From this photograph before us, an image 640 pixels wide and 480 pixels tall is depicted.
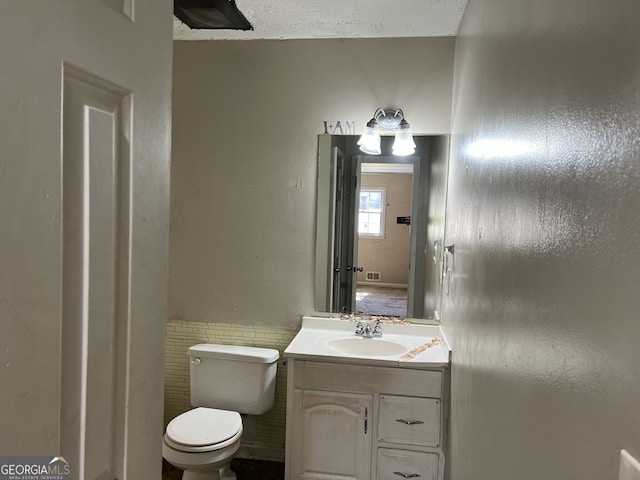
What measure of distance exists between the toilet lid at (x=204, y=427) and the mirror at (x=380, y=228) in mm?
739

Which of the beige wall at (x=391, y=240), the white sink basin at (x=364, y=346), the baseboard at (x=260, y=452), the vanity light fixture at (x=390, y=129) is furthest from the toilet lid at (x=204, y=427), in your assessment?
the vanity light fixture at (x=390, y=129)

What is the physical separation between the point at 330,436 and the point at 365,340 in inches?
20.0

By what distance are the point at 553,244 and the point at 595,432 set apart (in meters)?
0.32

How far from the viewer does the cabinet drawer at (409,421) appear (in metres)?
1.97

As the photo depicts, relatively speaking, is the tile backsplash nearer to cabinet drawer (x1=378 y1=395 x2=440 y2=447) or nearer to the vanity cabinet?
the vanity cabinet

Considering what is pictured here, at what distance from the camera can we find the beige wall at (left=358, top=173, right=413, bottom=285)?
2.38 metres

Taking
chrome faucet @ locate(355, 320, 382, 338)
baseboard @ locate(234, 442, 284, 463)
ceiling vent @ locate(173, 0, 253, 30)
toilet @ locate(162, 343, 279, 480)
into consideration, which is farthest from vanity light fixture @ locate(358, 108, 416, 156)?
baseboard @ locate(234, 442, 284, 463)

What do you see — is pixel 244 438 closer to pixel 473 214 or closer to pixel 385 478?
pixel 385 478

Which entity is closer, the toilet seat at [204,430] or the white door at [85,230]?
the white door at [85,230]

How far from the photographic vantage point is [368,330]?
2350 millimetres

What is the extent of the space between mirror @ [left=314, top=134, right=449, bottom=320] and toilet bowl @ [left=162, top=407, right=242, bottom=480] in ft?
Result: 2.57

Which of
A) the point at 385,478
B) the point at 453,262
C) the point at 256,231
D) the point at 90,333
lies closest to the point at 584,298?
the point at 90,333

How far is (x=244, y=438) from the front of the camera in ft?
8.39

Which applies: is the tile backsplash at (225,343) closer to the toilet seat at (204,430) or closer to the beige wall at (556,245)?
the toilet seat at (204,430)
